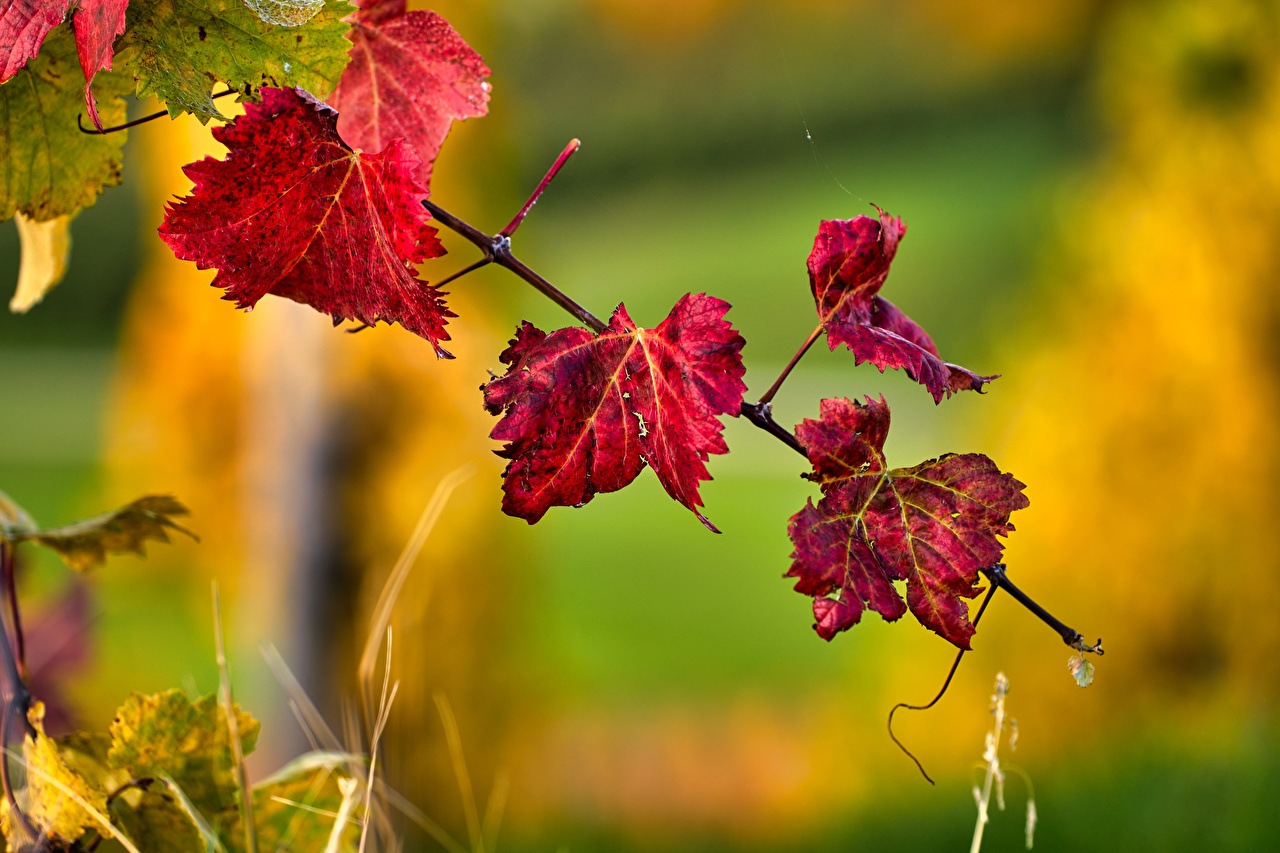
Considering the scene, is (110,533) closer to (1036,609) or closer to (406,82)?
(406,82)

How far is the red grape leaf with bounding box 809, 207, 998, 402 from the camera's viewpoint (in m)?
0.37

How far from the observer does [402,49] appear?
444mm

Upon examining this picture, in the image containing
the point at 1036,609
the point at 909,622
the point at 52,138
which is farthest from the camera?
the point at 909,622

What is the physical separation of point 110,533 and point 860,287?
1.15ft

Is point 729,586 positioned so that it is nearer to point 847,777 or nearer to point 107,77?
point 847,777

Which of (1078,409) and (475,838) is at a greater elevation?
(1078,409)

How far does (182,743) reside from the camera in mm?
520

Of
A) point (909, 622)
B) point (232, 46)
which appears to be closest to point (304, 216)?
point (232, 46)

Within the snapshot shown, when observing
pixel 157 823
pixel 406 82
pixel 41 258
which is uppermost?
pixel 406 82

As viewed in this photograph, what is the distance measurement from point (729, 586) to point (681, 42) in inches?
376

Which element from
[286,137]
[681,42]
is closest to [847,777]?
[286,137]

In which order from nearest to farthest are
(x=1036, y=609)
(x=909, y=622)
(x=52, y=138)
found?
(x=1036, y=609), (x=52, y=138), (x=909, y=622)

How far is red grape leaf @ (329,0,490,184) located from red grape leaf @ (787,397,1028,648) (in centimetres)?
18

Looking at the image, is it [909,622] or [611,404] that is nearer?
[611,404]
